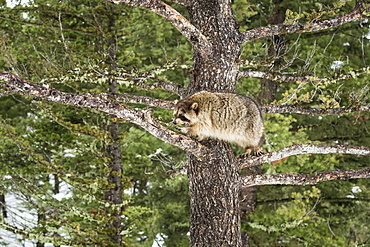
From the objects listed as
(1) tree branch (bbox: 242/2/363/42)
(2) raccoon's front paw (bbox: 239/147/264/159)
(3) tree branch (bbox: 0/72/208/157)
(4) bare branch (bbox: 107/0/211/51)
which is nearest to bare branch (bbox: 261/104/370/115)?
(2) raccoon's front paw (bbox: 239/147/264/159)

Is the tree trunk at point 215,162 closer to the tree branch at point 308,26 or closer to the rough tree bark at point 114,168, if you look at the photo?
the tree branch at point 308,26

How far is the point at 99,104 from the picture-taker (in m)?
3.40

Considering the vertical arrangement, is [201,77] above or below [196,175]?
above

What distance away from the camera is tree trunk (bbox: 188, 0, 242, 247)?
4.18m

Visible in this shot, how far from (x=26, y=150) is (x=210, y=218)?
16.3 feet

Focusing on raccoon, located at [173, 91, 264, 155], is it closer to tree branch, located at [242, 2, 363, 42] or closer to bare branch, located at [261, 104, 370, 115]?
bare branch, located at [261, 104, 370, 115]

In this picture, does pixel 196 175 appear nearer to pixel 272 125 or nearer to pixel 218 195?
pixel 218 195

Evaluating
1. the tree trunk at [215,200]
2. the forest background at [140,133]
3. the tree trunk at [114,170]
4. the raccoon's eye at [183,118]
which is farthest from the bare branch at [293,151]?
the tree trunk at [114,170]

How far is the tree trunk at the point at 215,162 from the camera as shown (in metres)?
4.18

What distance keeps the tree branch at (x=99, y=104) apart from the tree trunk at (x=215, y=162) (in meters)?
0.26

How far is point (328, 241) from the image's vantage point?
10266mm

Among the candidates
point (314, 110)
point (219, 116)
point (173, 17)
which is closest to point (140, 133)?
point (219, 116)

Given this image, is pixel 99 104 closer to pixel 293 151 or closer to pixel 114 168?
pixel 293 151

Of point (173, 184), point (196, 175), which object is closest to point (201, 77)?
point (196, 175)
